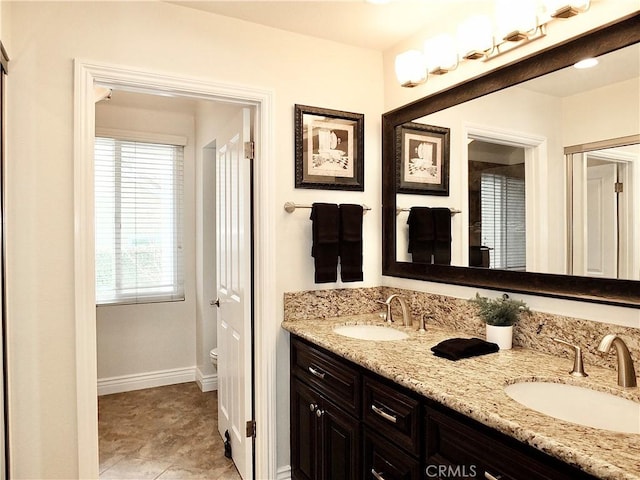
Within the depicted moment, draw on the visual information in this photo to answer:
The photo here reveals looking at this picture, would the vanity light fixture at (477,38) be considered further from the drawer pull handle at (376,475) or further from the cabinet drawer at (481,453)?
the drawer pull handle at (376,475)

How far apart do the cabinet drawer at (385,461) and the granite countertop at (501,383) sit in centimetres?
26

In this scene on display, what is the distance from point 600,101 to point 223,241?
2.06m

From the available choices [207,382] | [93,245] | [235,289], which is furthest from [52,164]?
[207,382]

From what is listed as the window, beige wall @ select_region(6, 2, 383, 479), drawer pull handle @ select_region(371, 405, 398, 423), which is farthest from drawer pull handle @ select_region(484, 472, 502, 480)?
the window

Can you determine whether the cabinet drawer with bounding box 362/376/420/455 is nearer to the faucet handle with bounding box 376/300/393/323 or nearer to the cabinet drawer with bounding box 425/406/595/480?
the cabinet drawer with bounding box 425/406/595/480

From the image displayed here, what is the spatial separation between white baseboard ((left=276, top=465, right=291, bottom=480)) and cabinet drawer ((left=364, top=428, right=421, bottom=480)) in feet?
2.69

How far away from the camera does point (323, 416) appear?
1.90m

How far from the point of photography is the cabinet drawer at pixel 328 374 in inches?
65.9

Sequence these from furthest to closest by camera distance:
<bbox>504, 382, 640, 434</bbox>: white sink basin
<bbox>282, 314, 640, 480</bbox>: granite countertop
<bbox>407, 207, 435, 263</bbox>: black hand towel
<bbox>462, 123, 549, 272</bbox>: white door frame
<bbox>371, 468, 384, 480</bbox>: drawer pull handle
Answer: <bbox>407, 207, 435, 263</bbox>: black hand towel → <bbox>462, 123, 549, 272</bbox>: white door frame → <bbox>371, 468, 384, 480</bbox>: drawer pull handle → <bbox>504, 382, 640, 434</bbox>: white sink basin → <bbox>282, 314, 640, 480</bbox>: granite countertop

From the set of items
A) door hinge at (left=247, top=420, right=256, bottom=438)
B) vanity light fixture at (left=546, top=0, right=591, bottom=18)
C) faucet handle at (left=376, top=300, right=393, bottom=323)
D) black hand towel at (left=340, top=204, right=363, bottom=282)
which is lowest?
door hinge at (left=247, top=420, right=256, bottom=438)

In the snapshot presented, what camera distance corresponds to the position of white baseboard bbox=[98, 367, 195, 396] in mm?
3555

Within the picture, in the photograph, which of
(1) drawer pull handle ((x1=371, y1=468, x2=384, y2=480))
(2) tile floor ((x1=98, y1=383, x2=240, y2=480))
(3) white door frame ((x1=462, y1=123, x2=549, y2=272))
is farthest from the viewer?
(2) tile floor ((x1=98, y1=383, x2=240, y2=480))

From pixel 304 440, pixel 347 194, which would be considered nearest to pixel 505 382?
pixel 304 440

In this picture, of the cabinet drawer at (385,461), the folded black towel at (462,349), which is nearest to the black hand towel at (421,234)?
the folded black towel at (462,349)
